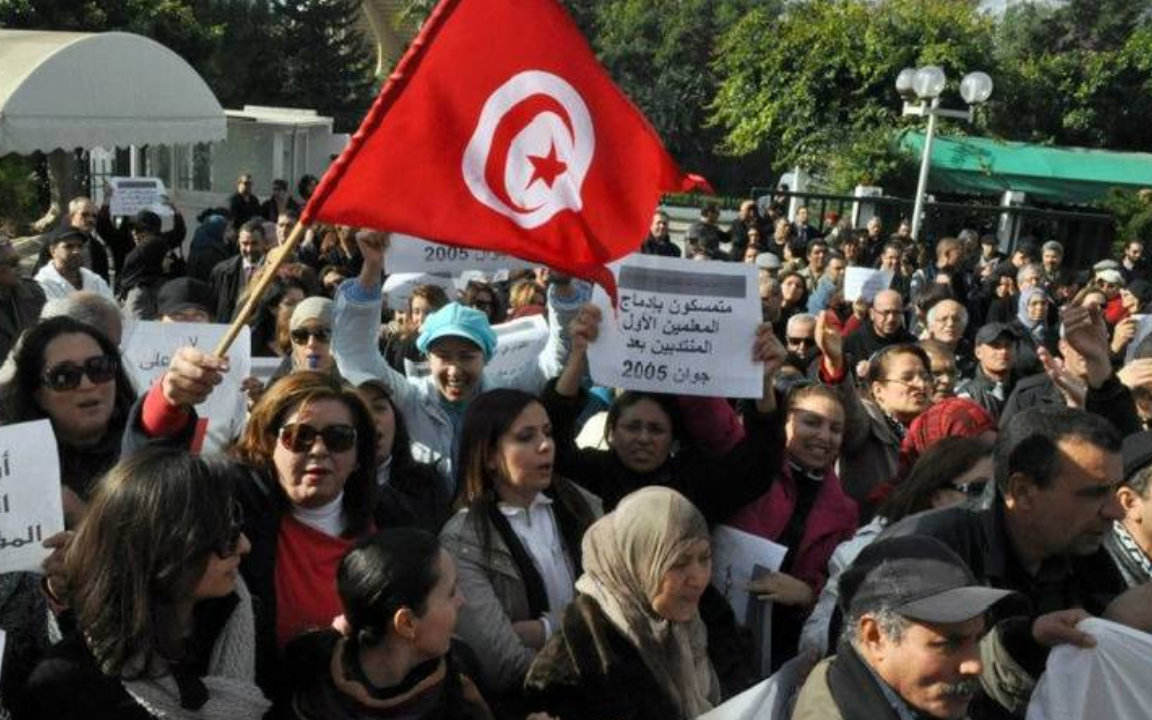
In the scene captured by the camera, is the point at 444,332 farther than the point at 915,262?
No

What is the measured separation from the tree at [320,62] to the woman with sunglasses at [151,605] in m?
42.0

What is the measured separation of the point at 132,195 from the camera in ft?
38.3

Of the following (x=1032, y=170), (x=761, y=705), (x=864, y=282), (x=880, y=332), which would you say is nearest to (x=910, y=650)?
(x=761, y=705)

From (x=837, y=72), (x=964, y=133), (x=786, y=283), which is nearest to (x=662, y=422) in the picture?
(x=786, y=283)

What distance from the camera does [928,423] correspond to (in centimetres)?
463

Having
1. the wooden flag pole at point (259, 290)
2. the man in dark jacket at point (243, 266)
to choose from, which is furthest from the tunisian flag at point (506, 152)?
the man in dark jacket at point (243, 266)

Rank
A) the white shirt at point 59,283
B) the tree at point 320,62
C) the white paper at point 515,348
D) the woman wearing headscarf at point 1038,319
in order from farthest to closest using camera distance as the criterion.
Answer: the tree at point 320,62 < the woman wearing headscarf at point 1038,319 < the white shirt at point 59,283 < the white paper at point 515,348

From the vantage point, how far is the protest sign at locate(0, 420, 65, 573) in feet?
8.69

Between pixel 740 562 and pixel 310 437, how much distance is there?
1.38m

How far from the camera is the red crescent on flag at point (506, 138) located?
347 centimetres

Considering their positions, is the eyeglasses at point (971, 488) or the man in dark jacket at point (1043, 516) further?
the eyeglasses at point (971, 488)

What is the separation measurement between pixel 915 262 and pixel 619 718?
10.7m

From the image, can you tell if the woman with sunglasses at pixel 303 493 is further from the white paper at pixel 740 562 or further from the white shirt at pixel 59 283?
the white shirt at pixel 59 283

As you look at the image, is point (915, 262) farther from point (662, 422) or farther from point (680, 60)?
point (680, 60)
